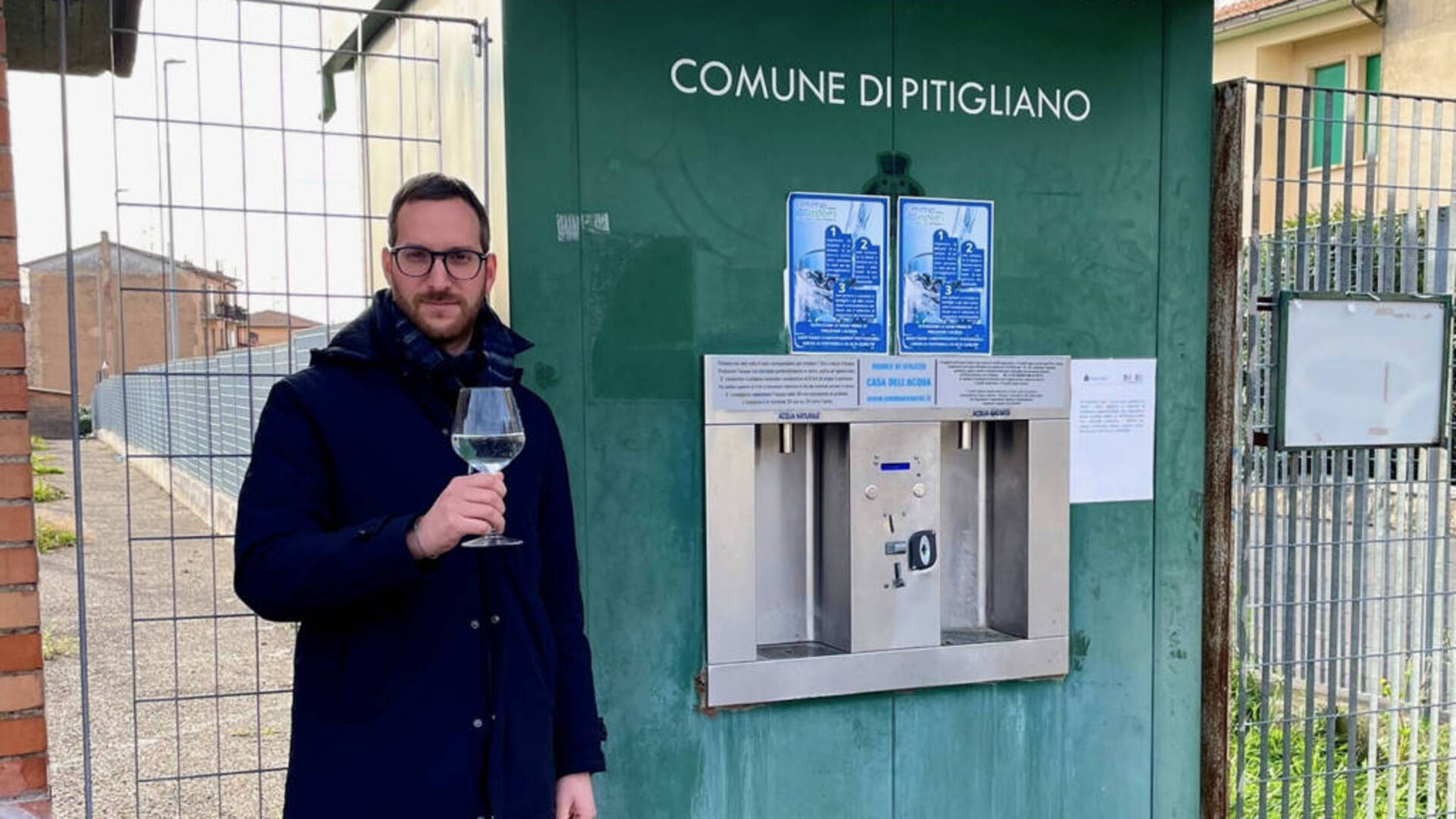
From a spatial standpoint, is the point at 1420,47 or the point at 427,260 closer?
the point at 427,260

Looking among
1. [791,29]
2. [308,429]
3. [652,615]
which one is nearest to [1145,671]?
[652,615]

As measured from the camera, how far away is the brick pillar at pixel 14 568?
2.13m

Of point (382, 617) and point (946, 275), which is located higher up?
point (946, 275)

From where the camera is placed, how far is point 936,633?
3119 millimetres

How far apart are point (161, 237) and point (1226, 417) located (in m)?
2.97

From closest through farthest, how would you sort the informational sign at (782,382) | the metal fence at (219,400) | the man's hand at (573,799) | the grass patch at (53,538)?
the man's hand at (573,799), the metal fence at (219,400), the informational sign at (782,382), the grass patch at (53,538)

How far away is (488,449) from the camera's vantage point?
1.88 meters

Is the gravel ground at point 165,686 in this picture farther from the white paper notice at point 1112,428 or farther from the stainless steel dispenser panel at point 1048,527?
the white paper notice at point 1112,428

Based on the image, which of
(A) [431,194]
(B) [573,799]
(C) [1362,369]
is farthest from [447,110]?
(C) [1362,369]

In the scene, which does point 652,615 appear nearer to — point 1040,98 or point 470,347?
point 470,347

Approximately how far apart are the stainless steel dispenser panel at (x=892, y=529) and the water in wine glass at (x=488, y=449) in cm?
130

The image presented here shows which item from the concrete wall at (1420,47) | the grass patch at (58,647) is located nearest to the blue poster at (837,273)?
the grass patch at (58,647)

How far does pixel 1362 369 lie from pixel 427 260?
296 cm

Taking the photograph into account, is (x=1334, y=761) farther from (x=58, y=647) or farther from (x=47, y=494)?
(x=47, y=494)
